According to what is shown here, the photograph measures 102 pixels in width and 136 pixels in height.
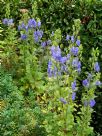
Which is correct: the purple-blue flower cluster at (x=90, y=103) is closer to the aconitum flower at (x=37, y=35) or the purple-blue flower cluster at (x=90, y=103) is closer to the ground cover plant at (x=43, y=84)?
the ground cover plant at (x=43, y=84)

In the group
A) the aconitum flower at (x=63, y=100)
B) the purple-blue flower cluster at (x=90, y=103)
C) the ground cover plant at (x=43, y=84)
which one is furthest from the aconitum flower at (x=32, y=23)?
the purple-blue flower cluster at (x=90, y=103)

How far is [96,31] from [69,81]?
1.63 metres

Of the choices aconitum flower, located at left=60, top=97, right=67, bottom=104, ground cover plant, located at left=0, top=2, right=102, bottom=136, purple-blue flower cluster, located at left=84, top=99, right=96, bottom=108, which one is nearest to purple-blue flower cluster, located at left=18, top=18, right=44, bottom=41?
ground cover plant, located at left=0, top=2, right=102, bottom=136

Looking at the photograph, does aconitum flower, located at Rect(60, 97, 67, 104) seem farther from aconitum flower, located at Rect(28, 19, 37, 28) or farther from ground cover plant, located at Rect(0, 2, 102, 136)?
aconitum flower, located at Rect(28, 19, 37, 28)

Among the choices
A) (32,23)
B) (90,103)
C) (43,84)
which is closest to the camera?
(90,103)

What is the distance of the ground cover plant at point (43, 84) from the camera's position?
4852 mm

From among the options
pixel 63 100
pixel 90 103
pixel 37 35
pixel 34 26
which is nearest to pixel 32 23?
pixel 34 26

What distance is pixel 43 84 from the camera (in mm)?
6469

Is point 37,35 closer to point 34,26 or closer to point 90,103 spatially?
point 34,26

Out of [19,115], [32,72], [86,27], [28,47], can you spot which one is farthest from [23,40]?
[19,115]

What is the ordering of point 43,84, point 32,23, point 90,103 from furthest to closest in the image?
point 43,84
point 32,23
point 90,103

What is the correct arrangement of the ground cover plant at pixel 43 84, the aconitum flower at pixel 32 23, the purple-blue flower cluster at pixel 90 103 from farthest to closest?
1. the aconitum flower at pixel 32 23
2. the ground cover plant at pixel 43 84
3. the purple-blue flower cluster at pixel 90 103

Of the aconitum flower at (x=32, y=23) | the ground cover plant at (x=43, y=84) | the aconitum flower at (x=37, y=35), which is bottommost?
the ground cover plant at (x=43, y=84)

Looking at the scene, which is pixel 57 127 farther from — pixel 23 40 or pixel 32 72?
pixel 23 40
